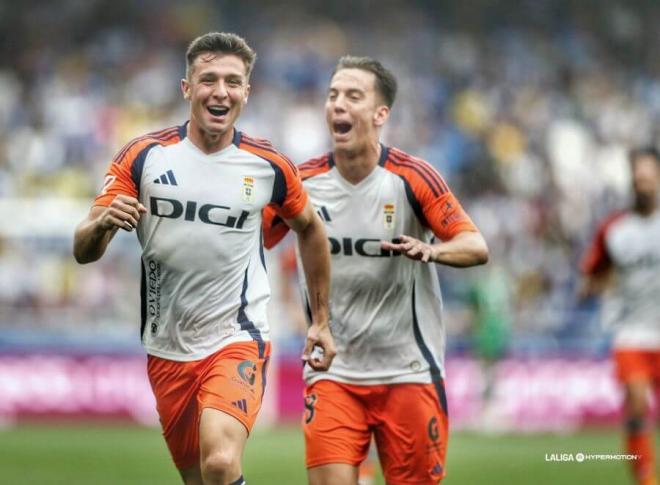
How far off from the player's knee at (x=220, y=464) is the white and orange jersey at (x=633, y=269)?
6.19m

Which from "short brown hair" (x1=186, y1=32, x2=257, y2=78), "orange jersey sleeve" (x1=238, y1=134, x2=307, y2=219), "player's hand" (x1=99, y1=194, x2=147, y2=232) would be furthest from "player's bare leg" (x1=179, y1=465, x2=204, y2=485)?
"short brown hair" (x1=186, y1=32, x2=257, y2=78)

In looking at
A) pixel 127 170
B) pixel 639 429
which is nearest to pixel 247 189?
pixel 127 170

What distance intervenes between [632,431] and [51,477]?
5.53m

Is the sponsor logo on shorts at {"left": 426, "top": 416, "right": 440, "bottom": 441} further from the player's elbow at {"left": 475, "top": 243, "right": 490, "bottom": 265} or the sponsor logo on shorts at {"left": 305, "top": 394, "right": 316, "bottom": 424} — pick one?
the player's elbow at {"left": 475, "top": 243, "right": 490, "bottom": 265}

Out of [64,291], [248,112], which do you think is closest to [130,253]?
[64,291]

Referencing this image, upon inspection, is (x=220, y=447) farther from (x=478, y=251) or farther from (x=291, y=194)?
(x=478, y=251)

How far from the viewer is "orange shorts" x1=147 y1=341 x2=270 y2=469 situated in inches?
275

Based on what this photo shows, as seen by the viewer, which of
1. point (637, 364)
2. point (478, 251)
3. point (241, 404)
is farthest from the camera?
point (637, 364)

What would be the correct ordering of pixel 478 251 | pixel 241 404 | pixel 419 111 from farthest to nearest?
pixel 419 111 < pixel 478 251 < pixel 241 404

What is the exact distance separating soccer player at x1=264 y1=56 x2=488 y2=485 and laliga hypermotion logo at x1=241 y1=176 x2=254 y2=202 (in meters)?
0.64

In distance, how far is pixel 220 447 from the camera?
6.71 metres

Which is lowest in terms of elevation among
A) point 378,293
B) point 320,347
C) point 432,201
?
point 320,347

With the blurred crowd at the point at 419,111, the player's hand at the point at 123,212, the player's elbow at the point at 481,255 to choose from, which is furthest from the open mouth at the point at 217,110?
the blurred crowd at the point at 419,111

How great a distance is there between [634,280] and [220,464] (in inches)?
257
